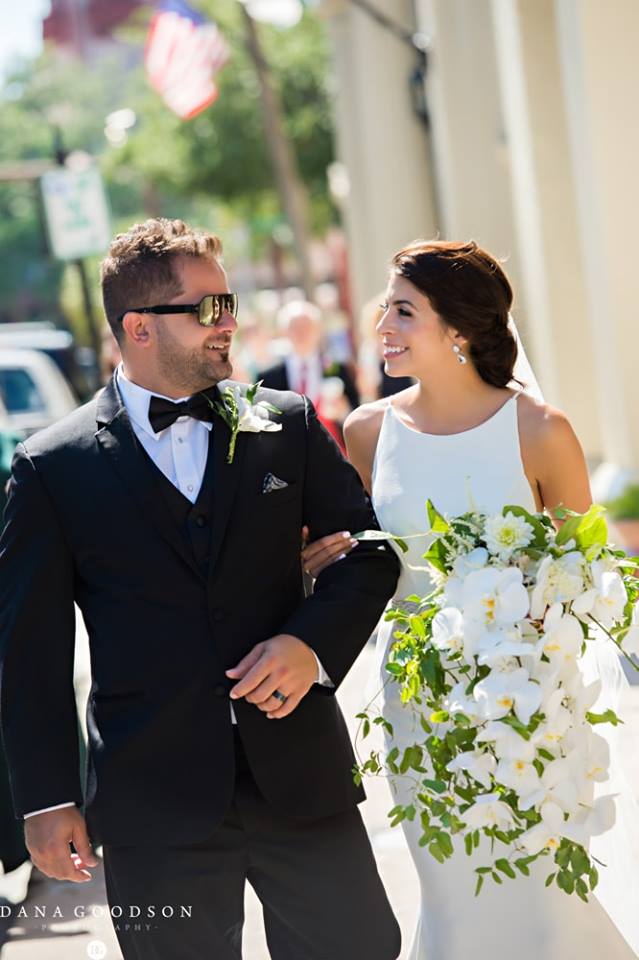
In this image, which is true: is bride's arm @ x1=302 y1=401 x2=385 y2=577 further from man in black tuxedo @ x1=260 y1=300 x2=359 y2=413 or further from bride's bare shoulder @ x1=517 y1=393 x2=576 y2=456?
man in black tuxedo @ x1=260 y1=300 x2=359 y2=413

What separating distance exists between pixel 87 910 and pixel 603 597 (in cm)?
316

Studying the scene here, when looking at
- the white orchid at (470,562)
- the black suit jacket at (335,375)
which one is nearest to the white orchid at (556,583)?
the white orchid at (470,562)

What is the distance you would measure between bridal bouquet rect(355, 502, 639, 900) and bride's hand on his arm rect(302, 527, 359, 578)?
288 mm

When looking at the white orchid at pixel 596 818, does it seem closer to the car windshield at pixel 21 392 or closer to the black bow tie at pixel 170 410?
the black bow tie at pixel 170 410

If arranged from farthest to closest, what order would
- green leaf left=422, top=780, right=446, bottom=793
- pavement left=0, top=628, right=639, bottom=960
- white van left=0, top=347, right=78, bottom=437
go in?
white van left=0, top=347, right=78, bottom=437 < pavement left=0, top=628, right=639, bottom=960 < green leaf left=422, top=780, right=446, bottom=793

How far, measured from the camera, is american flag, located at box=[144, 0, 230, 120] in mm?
19422

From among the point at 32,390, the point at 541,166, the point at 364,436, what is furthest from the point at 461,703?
the point at 32,390

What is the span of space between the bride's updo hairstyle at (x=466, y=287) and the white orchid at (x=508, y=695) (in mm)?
1312

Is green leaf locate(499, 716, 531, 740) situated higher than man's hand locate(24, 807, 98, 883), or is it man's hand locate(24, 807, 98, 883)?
green leaf locate(499, 716, 531, 740)

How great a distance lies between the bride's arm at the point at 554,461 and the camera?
411 cm

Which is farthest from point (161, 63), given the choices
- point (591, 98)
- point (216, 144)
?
point (216, 144)

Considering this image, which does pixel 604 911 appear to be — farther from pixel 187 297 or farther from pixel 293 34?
pixel 293 34

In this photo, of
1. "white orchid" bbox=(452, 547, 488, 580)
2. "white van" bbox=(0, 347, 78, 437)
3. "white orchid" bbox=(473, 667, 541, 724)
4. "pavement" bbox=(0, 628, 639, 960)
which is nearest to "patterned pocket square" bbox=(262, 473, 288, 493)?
"white orchid" bbox=(452, 547, 488, 580)

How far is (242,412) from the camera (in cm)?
352
